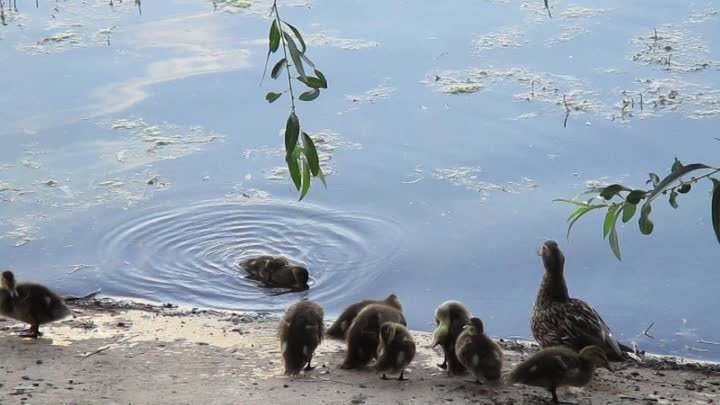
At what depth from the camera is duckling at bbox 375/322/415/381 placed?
6711 millimetres

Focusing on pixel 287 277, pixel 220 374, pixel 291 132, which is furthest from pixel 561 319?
pixel 291 132

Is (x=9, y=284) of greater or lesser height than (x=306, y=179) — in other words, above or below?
below

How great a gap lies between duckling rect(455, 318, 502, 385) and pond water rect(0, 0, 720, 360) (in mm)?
1353

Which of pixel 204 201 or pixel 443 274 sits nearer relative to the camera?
pixel 443 274

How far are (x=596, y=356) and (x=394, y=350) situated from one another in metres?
1.13

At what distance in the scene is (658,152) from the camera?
989cm

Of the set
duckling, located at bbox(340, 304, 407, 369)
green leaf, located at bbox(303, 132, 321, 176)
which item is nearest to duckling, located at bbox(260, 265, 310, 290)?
duckling, located at bbox(340, 304, 407, 369)

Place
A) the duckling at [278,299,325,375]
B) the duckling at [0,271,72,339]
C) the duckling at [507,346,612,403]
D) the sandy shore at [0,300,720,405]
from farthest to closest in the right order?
the duckling at [0,271,72,339] < the duckling at [278,299,325,375] < the duckling at [507,346,612,403] < the sandy shore at [0,300,720,405]

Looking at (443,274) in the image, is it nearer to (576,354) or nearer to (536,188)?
(536,188)

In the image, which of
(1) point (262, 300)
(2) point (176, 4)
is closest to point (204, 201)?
(1) point (262, 300)

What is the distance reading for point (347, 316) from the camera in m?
7.65

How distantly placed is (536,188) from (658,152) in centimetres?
117

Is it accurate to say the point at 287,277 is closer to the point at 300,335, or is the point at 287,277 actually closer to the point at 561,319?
the point at 300,335

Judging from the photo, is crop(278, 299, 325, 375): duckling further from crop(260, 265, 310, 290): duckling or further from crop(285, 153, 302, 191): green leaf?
crop(285, 153, 302, 191): green leaf
